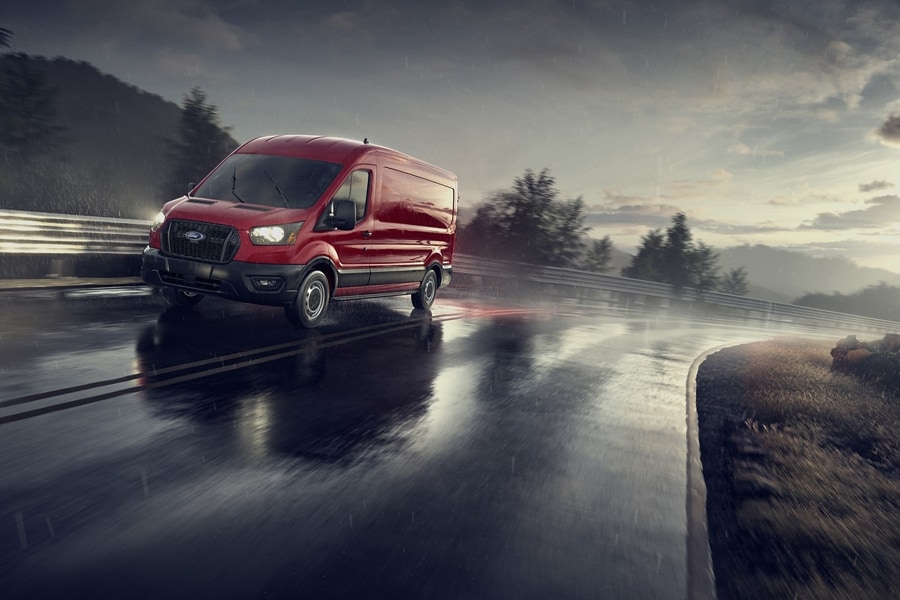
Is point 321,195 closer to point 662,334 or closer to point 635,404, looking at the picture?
point 635,404

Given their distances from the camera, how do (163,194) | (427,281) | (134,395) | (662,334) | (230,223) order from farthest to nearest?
(163,194) → (662,334) → (427,281) → (230,223) → (134,395)

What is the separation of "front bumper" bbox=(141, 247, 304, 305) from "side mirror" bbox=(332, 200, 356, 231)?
0.85m

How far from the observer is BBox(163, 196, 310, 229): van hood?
837 centimetres

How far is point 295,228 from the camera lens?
8672 millimetres

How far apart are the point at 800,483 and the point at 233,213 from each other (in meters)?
6.71

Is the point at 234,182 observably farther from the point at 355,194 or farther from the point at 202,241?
the point at 355,194

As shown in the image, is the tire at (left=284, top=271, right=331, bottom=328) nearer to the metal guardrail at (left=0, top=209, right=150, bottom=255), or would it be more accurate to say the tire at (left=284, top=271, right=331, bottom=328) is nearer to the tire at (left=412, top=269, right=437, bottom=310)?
the tire at (left=412, top=269, right=437, bottom=310)

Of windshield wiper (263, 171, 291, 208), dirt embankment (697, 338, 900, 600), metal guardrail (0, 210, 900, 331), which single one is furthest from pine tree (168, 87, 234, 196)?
dirt embankment (697, 338, 900, 600)

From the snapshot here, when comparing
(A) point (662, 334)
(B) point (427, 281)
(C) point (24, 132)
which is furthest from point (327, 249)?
(C) point (24, 132)

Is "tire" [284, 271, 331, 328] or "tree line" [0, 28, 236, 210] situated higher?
"tree line" [0, 28, 236, 210]

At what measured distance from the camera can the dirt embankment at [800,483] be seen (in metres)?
3.31

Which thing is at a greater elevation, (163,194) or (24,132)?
(24,132)

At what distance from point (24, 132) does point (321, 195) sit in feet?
87.3

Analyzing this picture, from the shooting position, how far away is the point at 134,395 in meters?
5.21
